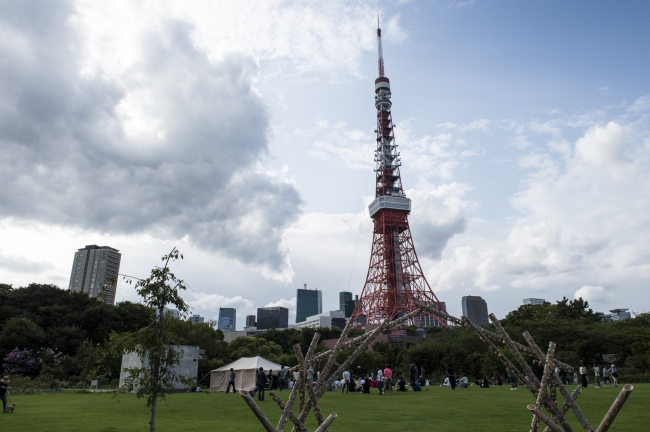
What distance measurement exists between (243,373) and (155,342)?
69.6 ft

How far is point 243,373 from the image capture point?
30.4m

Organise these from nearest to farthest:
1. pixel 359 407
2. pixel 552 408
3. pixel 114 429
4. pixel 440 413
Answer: pixel 552 408 → pixel 114 429 → pixel 440 413 → pixel 359 407

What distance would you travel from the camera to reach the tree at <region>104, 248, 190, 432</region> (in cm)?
1055

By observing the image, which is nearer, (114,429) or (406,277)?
(114,429)

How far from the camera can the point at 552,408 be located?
576 cm

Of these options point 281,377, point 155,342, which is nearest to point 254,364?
point 281,377

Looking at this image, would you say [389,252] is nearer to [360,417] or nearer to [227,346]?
[227,346]

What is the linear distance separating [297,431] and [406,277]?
6940 cm

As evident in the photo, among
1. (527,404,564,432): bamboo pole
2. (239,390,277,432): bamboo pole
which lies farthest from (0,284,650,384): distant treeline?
(527,404,564,432): bamboo pole

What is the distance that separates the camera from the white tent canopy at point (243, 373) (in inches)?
1180

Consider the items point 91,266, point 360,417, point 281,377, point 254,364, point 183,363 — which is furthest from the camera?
point 91,266

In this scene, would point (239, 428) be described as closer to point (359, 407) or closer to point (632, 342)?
point (359, 407)

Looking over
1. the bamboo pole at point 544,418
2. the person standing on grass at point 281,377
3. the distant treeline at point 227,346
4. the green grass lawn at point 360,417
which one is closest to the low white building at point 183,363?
the distant treeline at point 227,346

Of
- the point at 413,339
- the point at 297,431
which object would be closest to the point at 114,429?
the point at 297,431
